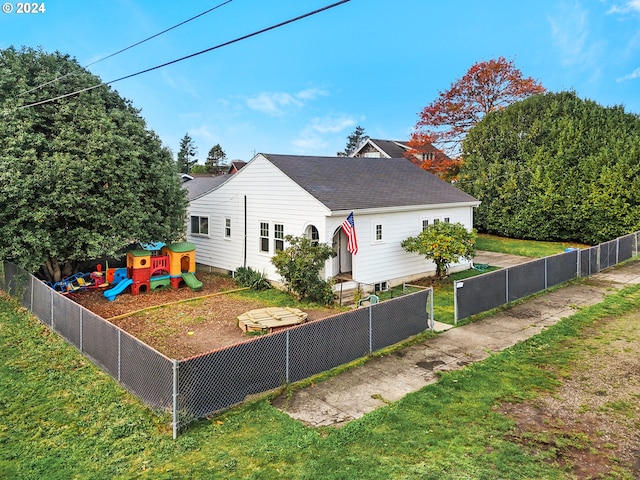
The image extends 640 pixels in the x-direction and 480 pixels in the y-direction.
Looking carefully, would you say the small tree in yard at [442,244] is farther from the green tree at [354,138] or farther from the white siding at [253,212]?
the green tree at [354,138]

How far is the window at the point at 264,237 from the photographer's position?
1670 cm

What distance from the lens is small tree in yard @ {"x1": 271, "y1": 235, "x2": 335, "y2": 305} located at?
45.1 ft

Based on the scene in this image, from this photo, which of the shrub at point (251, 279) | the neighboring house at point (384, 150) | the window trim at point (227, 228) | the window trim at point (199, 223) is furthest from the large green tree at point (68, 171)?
the neighboring house at point (384, 150)

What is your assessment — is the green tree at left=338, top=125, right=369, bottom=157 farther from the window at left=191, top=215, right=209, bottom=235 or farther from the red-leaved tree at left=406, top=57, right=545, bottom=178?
the window at left=191, top=215, right=209, bottom=235

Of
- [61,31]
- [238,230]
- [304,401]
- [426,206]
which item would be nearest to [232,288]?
[238,230]

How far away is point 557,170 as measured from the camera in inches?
1026

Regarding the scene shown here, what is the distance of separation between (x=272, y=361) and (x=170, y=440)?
212 cm

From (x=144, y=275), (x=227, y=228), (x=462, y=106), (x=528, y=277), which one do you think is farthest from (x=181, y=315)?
(x=462, y=106)

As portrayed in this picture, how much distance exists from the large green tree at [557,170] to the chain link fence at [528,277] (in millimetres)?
4421

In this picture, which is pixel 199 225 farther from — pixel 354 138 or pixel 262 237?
pixel 354 138

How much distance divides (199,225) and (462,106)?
86.2ft

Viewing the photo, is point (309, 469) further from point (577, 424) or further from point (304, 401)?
point (577, 424)

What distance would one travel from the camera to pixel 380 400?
7.62 meters

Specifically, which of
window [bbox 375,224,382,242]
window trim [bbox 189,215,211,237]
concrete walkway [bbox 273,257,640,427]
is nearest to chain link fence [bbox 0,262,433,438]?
concrete walkway [bbox 273,257,640,427]
